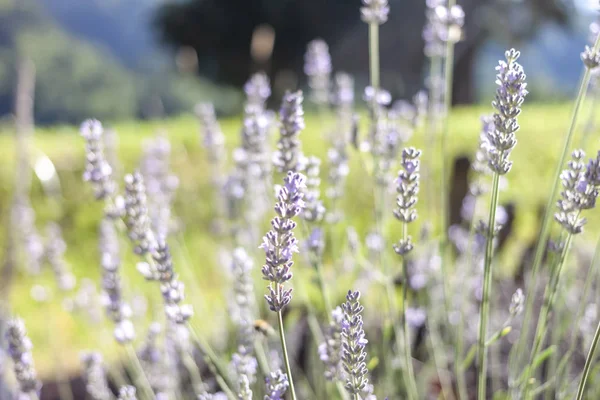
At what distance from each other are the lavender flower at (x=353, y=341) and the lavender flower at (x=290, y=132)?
17.9 inches

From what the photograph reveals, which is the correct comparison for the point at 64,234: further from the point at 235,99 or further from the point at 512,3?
the point at 235,99

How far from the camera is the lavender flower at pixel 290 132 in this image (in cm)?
114

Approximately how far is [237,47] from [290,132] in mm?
16528

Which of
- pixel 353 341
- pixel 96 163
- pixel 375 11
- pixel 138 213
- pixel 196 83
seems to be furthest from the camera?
pixel 196 83

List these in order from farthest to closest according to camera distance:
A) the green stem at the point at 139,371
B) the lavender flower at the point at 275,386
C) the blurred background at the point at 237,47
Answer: the blurred background at the point at 237,47 < the green stem at the point at 139,371 < the lavender flower at the point at 275,386

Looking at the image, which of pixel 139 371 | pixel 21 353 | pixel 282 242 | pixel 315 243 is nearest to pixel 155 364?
pixel 139 371

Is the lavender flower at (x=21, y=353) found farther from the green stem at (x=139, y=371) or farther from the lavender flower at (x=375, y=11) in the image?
the lavender flower at (x=375, y=11)

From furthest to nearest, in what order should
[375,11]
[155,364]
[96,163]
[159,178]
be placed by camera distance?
[159,178], [155,364], [375,11], [96,163]

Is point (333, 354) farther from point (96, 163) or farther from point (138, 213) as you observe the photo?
point (96, 163)

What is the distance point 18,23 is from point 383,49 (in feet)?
61.4

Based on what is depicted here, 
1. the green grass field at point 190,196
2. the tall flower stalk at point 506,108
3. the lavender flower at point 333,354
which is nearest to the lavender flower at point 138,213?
the lavender flower at point 333,354

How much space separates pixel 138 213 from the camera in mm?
1217

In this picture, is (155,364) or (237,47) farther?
(237,47)

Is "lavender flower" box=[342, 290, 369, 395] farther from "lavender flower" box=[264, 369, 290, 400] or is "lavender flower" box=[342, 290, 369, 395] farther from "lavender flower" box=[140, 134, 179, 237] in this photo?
"lavender flower" box=[140, 134, 179, 237]
